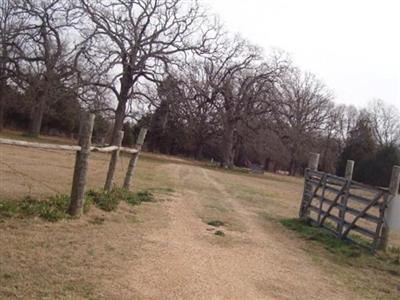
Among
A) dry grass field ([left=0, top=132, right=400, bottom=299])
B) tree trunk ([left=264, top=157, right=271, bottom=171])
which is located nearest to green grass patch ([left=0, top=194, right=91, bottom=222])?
dry grass field ([left=0, top=132, right=400, bottom=299])

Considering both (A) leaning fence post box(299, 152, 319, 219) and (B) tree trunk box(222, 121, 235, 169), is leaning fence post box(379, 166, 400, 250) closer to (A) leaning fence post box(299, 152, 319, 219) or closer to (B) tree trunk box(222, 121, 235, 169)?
(A) leaning fence post box(299, 152, 319, 219)

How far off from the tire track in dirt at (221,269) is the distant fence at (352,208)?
1.59 m

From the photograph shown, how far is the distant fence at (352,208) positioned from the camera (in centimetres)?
985

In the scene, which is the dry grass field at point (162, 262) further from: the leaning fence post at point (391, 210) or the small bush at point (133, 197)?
the leaning fence post at point (391, 210)

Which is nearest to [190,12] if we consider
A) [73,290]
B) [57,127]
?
[57,127]

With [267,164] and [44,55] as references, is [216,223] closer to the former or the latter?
[44,55]

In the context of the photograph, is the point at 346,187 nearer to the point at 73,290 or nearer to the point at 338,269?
the point at 338,269

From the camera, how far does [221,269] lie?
275 inches

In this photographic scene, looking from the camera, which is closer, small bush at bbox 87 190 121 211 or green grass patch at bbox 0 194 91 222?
green grass patch at bbox 0 194 91 222

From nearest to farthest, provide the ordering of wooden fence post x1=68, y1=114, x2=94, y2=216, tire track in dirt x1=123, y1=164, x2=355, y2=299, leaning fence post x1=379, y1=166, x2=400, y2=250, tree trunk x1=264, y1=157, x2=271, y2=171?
tire track in dirt x1=123, y1=164, x2=355, y2=299 < wooden fence post x1=68, y1=114, x2=94, y2=216 < leaning fence post x1=379, y1=166, x2=400, y2=250 < tree trunk x1=264, y1=157, x2=271, y2=171

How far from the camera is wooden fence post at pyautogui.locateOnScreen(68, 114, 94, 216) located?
28.2 feet

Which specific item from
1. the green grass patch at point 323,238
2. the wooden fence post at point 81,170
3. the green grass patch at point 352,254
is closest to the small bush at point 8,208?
the wooden fence post at point 81,170

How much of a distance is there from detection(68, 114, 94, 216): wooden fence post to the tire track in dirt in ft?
4.23

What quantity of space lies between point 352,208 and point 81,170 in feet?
20.2
